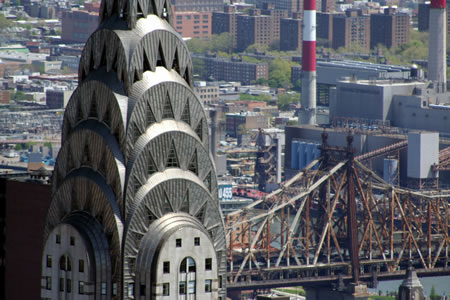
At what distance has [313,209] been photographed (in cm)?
14850

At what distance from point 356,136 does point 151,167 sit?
401 feet

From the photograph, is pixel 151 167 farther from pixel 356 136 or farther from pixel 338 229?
pixel 356 136

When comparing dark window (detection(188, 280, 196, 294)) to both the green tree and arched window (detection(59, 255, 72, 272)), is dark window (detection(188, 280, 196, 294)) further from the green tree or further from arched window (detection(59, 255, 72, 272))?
the green tree

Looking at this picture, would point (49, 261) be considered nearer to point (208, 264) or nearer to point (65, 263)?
point (65, 263)

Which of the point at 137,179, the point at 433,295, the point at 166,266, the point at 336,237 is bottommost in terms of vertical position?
the point at 433,295

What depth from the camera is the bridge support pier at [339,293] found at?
123625 mm

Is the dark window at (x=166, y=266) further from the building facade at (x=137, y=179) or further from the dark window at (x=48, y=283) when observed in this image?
the dark window at (x=48, y=283)

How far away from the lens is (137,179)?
53.3 m

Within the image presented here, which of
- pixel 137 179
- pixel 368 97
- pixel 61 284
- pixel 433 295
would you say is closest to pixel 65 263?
pixel 61 284

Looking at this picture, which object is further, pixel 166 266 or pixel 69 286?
pixel 69 286

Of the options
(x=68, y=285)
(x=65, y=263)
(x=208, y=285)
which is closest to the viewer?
(x=68, y=285)

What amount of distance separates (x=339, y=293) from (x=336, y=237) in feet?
37.6

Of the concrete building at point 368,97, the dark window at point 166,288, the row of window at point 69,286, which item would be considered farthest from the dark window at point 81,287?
the concrete building at point 368,97

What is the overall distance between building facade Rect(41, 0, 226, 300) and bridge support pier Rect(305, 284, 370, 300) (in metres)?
69.3
